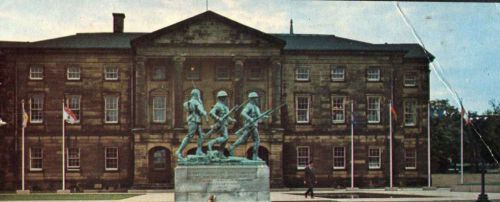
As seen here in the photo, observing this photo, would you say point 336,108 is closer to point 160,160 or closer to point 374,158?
point 374,158

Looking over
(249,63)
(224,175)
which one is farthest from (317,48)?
(224,175)

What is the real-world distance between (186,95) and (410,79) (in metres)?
13.9

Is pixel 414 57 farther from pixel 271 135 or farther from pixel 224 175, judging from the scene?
pixel 224 175

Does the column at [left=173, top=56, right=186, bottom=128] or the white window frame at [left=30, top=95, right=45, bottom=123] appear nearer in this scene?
the column at [left=173, top=56, right=186, bottom=128]

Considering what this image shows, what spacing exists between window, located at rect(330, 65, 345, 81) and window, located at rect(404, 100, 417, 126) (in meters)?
4.43

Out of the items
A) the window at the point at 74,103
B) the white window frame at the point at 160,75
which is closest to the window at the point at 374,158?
the white window frame at the point at 160,75

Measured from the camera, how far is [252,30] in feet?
173

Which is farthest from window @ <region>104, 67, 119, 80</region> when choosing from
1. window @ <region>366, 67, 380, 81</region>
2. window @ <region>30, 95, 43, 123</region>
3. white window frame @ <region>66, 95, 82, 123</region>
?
window @ <region>366, 67, 380, 81</region>

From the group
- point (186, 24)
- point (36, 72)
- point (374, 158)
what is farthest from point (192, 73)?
point (374, 158)

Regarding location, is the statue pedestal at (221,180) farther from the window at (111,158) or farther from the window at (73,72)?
the window at (73,72)

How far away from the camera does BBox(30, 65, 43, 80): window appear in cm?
5372

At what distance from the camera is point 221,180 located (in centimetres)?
2720

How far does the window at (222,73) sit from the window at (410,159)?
1201 centimetres

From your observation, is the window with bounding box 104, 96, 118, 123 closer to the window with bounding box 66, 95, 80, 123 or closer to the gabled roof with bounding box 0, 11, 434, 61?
the window with bounding box 66, 95, 80, 123
